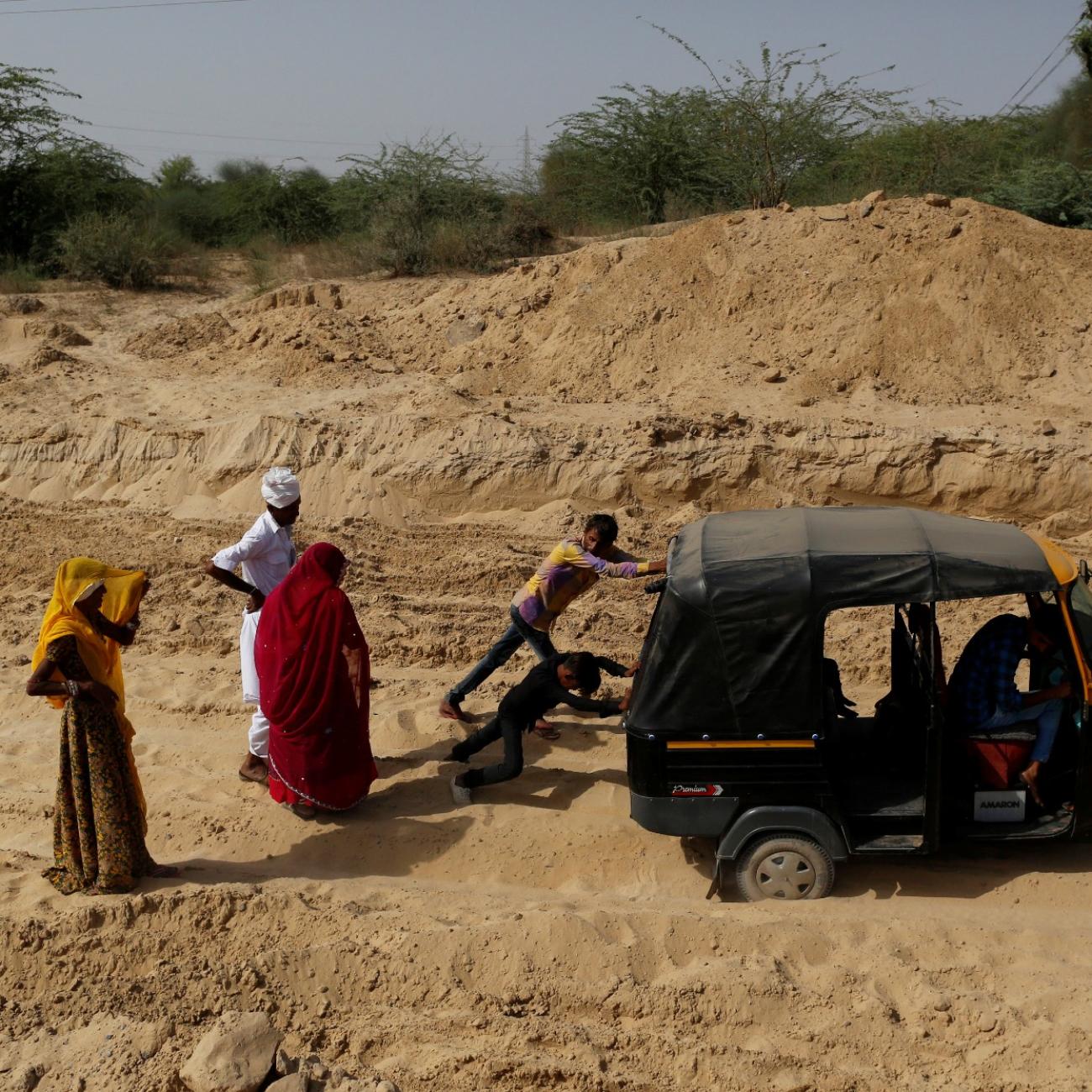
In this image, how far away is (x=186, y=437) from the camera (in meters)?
12.2

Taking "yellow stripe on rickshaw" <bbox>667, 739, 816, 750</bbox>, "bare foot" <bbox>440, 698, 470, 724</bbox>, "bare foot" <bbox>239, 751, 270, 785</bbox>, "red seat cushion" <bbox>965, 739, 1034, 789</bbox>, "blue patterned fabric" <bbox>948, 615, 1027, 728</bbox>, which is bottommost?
"bare foot" <bbox>239, 751, 270, 785</bbox>

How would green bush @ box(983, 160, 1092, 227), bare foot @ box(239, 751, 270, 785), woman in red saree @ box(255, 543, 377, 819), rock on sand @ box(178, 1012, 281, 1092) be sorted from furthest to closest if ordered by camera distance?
green bush @ box(983, 160, 1092, 227) → bare foot @ box(239, 751, 270, 785) → woman in red saree @ box(255, 543, 377, 819) → rock on sand @ box(178, 1012, 281, 1092)

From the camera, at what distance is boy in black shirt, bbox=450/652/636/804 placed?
19.2 ft

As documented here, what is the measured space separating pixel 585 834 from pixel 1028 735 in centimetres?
215

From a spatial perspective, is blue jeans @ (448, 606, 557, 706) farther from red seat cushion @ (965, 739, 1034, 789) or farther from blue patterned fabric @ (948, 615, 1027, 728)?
red seat cushion @ (965, 739, 1034, 789)

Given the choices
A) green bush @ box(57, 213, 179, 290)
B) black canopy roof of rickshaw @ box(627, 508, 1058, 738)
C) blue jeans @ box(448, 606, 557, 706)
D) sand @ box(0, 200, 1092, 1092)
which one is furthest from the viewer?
green bush @ box(57, 213, 179, 290)

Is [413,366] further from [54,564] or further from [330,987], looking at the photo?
[330,987]

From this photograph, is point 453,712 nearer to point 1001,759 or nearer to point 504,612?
point 504,612

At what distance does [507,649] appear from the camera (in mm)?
6879

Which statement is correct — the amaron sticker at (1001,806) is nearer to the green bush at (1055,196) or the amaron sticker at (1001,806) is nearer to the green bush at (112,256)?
the green bush at (1055,196)

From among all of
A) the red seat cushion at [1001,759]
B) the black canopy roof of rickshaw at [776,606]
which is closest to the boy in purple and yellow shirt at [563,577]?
the black canopy roof of rickshaw at [776,606]

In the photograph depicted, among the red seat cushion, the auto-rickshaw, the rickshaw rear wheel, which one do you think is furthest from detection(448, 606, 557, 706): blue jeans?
the red seat cushion

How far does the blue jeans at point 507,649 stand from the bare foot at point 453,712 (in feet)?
0.08

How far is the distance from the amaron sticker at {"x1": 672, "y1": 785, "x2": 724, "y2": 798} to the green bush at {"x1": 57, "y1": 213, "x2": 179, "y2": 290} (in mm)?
15707
